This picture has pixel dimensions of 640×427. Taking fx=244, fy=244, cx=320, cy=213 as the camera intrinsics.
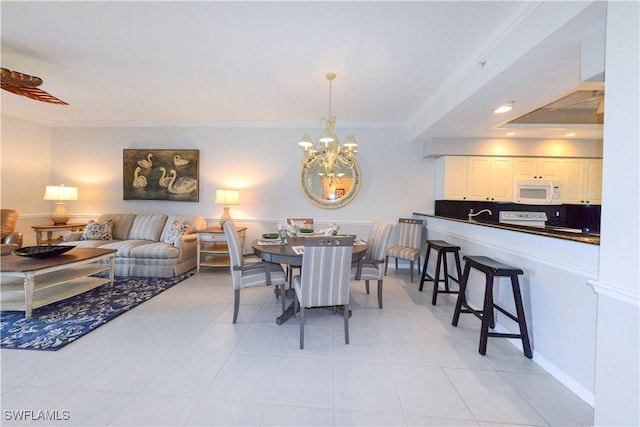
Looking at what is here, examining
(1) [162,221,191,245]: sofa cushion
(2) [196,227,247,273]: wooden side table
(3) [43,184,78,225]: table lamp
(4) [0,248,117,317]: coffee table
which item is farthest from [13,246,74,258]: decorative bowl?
(3) [43,184,78,225]: table lamp

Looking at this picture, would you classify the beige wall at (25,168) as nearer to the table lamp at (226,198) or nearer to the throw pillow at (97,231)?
the throw pillow at (97,231)

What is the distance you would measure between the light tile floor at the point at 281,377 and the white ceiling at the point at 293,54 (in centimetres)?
229

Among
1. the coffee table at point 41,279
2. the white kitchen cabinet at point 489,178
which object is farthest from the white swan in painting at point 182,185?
the white kitchen cabinet at point 489,178

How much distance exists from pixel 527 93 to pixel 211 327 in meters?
3.80

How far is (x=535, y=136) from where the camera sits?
403cm

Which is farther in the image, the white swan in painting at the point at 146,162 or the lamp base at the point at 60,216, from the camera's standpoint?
the white swan in painting at the point at 146,162

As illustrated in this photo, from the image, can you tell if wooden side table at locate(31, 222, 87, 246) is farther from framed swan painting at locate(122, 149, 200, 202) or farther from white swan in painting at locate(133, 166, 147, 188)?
white swan in painting at locate(133, 166, 147, 188)

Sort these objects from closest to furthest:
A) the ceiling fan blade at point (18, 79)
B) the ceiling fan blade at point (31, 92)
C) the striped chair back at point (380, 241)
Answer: the ceiling fan blade at point (18, 79)
the ceiling fan blade at point (31, 92)
the striped chair back at point (380, 241)

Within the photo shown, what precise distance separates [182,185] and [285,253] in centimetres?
336

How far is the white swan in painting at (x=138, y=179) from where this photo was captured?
456 centimetres

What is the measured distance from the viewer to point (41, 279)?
2.66 metres

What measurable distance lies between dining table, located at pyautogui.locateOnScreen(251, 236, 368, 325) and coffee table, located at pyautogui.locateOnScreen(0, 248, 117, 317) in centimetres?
207

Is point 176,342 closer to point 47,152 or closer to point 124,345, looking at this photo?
point 124,345

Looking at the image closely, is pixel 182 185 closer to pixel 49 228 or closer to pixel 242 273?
pixel 49 228
